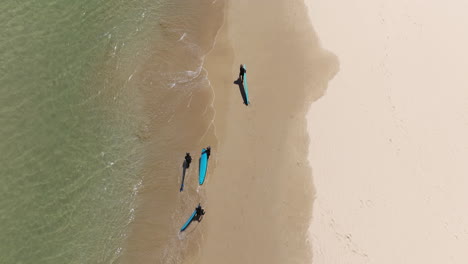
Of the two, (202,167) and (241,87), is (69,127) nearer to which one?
(202,167)

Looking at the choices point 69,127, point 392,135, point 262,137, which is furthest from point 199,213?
point 392,135

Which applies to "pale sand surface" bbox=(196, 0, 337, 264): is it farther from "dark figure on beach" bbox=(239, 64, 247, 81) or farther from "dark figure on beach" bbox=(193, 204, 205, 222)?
"dark figure on beach" bbox=(239, 64, 247, 81)

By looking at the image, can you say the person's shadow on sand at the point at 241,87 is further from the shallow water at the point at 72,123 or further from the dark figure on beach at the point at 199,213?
the dark figure on beach at the point at 199,213

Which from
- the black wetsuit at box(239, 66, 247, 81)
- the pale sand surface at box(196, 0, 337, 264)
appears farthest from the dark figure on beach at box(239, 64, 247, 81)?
the pale sand surface at box(196, 0, 337, 264)

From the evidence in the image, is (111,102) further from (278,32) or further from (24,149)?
(278,32)

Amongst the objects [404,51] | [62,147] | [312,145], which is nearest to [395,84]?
[404,51]
